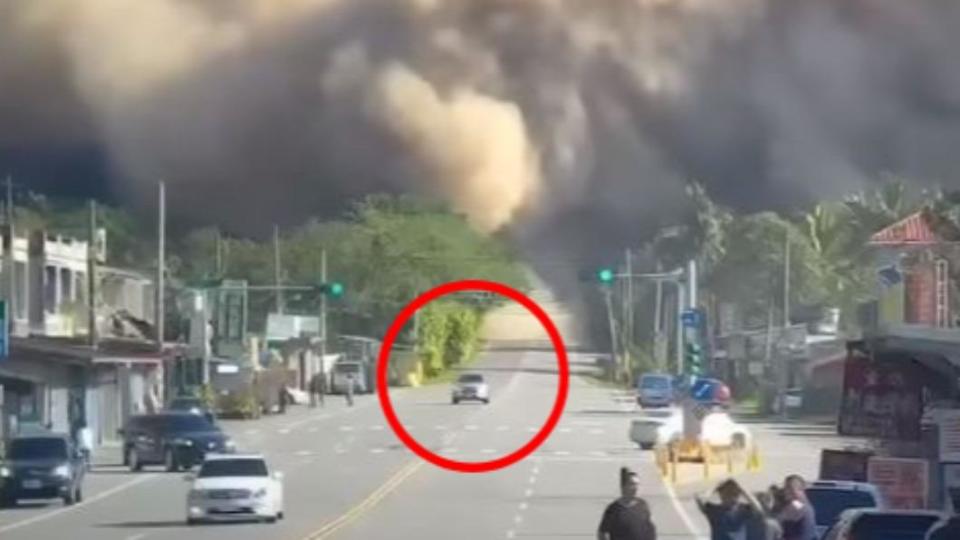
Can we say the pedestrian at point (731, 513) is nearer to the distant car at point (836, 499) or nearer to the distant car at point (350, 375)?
the distant car at point (836, 499)

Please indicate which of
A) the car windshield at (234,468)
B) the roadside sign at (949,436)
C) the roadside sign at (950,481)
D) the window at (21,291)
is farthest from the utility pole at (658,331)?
the roadside sign at (950,481)

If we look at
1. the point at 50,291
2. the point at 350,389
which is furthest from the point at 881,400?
the point at 50,291

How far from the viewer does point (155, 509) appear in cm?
6669

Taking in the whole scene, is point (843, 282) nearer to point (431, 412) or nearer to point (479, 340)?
point (431, 412)

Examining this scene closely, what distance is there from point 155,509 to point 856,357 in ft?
63.3

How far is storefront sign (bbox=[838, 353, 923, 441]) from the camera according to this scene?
51938mm

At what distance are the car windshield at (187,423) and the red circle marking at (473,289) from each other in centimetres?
541

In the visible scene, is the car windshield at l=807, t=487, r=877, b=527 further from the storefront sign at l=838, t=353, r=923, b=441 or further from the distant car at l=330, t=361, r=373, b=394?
the distant car at l=330, t=361, r=373, b=394

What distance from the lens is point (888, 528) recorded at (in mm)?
35156

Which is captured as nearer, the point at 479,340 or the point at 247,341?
the point at 479,340

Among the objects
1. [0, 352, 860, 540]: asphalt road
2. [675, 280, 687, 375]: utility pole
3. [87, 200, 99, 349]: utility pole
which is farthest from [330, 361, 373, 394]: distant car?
[675, 280, 687, 375]: utility pole

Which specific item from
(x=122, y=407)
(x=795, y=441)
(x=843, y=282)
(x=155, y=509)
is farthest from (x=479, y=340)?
(x=843, y=282)

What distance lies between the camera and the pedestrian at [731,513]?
118ft

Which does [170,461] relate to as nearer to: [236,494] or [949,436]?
[236,494]
